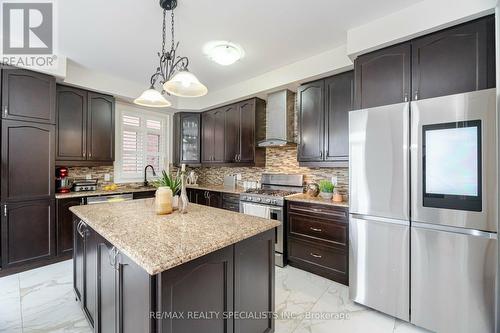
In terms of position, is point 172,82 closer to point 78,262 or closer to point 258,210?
point 78,262

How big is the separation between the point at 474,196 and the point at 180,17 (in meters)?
2.86

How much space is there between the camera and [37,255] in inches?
115

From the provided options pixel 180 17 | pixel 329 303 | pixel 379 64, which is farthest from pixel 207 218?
pixel 379 64

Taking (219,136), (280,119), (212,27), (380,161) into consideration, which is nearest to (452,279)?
(380,161)

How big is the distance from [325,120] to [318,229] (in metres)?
1.41

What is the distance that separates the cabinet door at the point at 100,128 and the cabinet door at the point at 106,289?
2660 millimetres

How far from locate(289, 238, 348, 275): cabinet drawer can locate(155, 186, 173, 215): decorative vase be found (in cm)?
182

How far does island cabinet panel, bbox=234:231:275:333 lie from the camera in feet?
4.63

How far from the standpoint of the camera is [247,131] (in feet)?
12.7

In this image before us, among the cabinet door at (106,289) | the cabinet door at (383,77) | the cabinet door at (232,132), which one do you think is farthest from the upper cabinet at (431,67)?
the cabinet door at (106,289)

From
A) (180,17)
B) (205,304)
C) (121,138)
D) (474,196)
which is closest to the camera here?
(205,304)

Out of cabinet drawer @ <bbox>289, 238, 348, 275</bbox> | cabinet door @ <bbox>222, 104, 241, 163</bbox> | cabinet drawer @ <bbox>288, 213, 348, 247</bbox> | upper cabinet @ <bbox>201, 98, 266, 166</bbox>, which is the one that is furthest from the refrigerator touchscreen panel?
cabinet door @ <bbox>222, 104, 241, 163</bbox>

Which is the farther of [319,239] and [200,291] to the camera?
[319,239]

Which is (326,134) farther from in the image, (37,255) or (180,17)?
(37,255)
